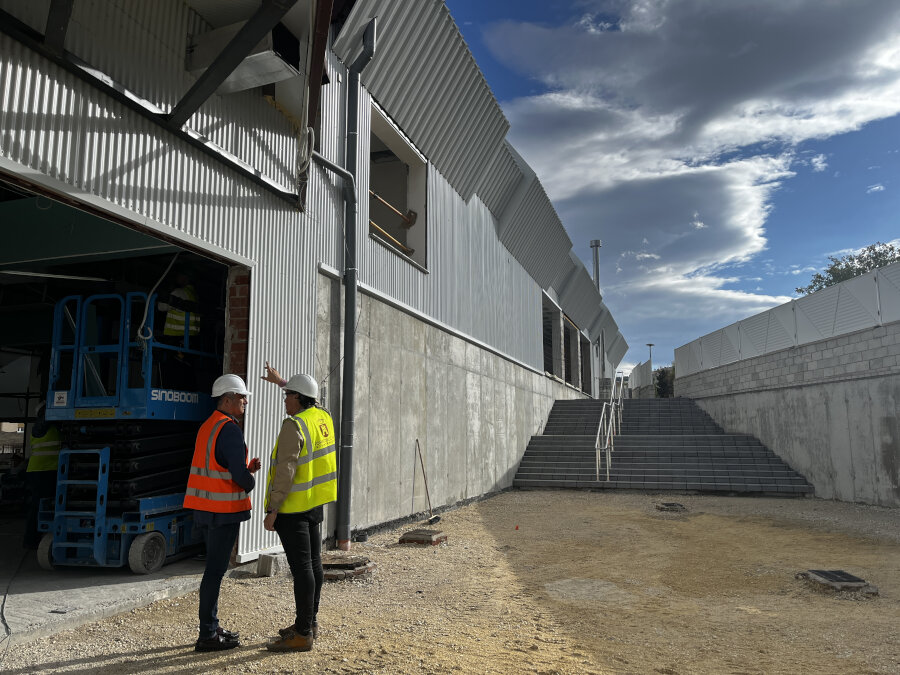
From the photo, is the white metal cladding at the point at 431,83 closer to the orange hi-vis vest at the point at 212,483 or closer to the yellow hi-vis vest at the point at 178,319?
the yellow hi-vis vest at the point at 178,319

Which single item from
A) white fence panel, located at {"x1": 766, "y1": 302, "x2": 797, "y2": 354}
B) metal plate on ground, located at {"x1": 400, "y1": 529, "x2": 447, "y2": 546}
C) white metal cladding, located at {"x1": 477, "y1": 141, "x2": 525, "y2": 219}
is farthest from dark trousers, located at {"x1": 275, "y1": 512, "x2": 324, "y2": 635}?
white fence panel, located at {"x1": 766, "y1": 302, "x2": 797, "y2": 354}

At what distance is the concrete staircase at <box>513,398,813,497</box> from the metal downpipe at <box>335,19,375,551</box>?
9689 millimetres

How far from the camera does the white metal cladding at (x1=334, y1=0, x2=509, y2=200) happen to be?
30.7 feet

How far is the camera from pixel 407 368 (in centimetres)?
1050

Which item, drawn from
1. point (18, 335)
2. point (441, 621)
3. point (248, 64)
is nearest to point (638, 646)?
point (441, 621)

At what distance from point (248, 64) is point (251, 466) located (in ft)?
13.0

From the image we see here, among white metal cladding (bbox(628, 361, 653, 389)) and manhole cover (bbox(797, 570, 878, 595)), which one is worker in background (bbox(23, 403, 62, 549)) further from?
white metal cladding (bbox(628, 361, 653, 389))

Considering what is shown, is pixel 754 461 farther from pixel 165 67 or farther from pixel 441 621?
pixel 165 67

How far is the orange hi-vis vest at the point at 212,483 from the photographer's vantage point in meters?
4.27

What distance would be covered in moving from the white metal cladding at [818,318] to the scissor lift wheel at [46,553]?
1377 cm

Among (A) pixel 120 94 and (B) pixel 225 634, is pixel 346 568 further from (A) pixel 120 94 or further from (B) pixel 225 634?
(A) pixel 120 94

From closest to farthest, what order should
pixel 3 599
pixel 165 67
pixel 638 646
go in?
pixel 638 646
pixel 3 599
pixel 165 67

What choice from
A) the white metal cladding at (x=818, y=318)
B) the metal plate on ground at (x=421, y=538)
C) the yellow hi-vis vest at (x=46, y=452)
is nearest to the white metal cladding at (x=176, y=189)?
the yellow hi-vis vest at (x=46, y=452)

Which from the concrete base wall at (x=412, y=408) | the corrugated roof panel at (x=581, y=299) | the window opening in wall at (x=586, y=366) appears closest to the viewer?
the concrete base wall at (x=412, y=408)
